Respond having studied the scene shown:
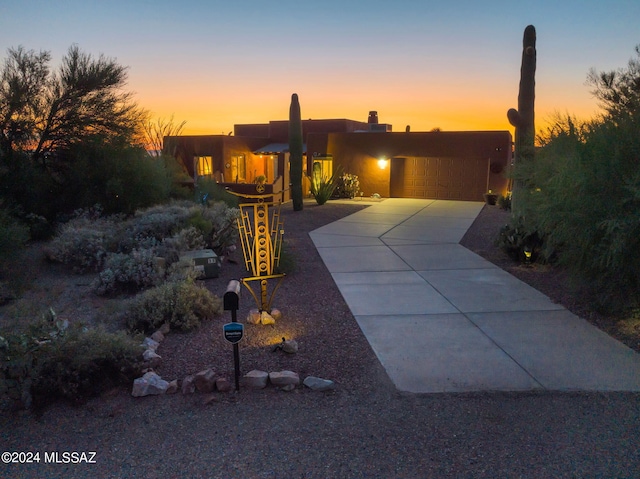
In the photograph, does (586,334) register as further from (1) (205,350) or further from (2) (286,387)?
(1) (205,350)

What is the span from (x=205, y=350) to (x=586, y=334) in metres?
4.52

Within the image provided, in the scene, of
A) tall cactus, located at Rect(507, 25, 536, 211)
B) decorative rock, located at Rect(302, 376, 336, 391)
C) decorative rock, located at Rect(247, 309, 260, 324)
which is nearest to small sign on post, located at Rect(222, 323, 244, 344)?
decorative rock, located at Rect(302, 376, 336, 391)

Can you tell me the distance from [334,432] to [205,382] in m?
1.33

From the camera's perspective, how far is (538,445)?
13.2ft

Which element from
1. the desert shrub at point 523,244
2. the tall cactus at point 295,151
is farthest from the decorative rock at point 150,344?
the tall cactus at point 295,151

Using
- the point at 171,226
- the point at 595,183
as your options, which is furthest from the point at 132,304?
the point at 595,183

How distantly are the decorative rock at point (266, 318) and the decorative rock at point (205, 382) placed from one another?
193 cm

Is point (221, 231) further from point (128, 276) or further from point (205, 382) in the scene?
point (205, 382)

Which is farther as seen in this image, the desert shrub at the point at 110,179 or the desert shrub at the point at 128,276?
the desert shrub at the point at 110,179

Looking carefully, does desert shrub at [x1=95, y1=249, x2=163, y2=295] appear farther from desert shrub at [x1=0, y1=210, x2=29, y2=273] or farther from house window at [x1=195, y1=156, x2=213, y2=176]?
house window at [x1=195, y1=156, x2=213, y2=176]

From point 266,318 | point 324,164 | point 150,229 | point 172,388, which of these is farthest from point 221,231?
point 324,164

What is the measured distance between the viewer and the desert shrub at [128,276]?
866 cm

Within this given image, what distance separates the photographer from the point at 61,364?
184 inches

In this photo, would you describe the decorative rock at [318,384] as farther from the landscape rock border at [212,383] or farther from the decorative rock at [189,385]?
the decorative rock at [189,385]
